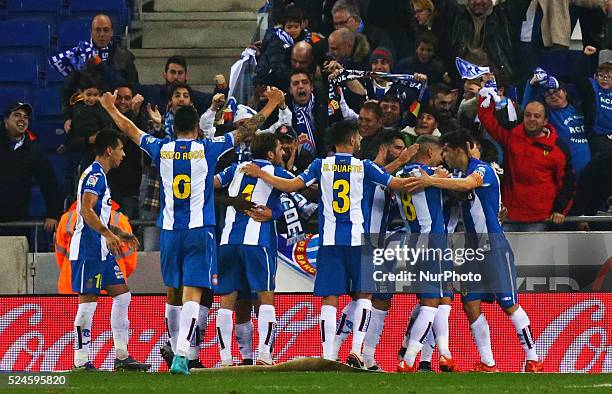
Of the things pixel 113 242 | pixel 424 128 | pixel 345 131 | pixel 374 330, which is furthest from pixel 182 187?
pixel 424 128

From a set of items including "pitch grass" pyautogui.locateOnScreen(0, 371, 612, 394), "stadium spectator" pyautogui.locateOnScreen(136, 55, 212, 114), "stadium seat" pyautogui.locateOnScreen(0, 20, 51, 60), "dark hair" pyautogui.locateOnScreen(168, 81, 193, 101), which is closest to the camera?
"pitch grass" pyautogui.locateOnScreen(0, 371, 612, 394)

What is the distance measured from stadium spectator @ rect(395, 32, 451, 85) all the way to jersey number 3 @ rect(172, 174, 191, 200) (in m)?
4.52

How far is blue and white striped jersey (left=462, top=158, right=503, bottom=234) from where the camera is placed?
46.1ft

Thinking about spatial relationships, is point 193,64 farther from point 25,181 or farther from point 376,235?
point 376,235

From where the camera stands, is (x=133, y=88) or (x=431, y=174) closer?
(x=431, y=174)

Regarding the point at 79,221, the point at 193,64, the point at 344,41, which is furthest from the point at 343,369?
the point at 193,64

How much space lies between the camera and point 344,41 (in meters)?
17.3

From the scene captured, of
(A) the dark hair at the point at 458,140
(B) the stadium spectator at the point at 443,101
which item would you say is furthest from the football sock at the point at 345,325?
(B) the stadium spectator at the point at 443,101

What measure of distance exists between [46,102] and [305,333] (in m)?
5.76

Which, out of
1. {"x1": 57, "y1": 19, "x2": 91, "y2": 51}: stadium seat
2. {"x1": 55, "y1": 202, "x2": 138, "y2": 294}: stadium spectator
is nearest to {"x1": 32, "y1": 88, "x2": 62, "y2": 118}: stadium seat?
{"x1": 57, "y1": 19, "x2": 91, "y2": 51}: stadium seat

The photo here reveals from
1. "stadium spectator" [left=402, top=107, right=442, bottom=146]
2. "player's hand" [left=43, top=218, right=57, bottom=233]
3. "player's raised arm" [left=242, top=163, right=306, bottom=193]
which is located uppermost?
"stadium spectator" [left=402, top=107, right=442, bottom=146]

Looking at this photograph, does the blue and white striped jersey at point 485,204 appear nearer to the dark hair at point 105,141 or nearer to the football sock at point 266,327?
the football sock at point 266,327

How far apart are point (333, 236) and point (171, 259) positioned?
1.47 m

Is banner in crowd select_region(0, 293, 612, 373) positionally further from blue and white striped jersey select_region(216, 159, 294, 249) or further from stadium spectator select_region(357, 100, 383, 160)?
stadium spectator select_region(357, 100, 383, 160)
